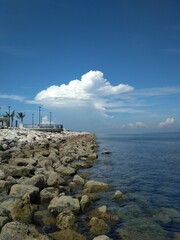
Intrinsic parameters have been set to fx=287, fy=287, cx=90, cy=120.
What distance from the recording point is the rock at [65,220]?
11.4 meters

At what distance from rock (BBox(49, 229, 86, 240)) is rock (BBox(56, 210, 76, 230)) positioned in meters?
0.76

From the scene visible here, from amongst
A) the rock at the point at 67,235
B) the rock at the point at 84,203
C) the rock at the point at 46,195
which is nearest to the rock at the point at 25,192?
the rock at the point at 46,195

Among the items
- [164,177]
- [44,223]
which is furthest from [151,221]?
[164,177]

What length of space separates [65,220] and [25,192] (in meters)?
3.18

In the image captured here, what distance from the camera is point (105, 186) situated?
18281mm

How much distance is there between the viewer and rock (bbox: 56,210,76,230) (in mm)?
11448

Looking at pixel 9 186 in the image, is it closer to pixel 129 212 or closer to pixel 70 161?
pixel 129 212

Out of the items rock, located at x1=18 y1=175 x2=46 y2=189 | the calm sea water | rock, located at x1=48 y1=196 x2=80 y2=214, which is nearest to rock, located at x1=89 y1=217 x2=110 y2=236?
the calm sea water

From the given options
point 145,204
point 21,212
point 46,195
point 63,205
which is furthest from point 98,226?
point 145,204

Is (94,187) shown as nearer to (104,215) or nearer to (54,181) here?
(54,181)

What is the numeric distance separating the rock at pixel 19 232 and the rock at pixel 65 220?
8.32 feet

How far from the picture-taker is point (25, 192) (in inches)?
549

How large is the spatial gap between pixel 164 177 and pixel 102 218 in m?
12.2

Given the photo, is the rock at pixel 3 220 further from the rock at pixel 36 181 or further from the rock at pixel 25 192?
the rock at pixel 36 181
